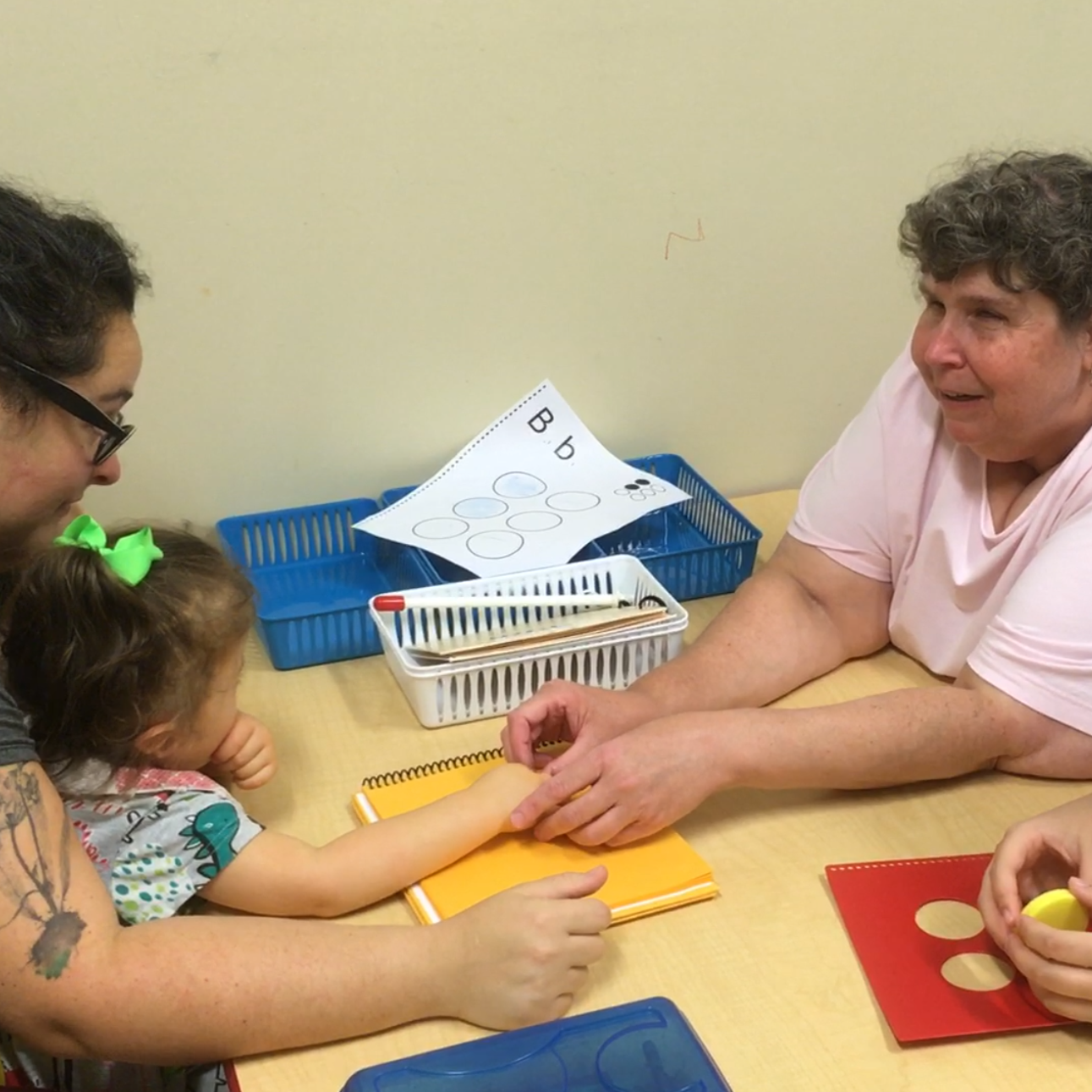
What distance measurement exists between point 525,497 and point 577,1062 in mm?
773

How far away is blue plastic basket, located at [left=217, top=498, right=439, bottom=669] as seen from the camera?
1292 mm

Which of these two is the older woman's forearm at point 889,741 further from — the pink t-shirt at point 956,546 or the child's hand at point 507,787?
the child's hand at point 507,787

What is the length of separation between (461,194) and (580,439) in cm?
33

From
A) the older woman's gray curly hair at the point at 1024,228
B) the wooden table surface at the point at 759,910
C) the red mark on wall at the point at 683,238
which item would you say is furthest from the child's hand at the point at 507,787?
the red mark on wall at the point at 683,238

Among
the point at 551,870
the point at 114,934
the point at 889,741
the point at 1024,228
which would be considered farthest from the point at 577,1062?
the point at 1024,228

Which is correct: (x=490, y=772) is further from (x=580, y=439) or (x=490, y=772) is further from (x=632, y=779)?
(x=580, y=439)

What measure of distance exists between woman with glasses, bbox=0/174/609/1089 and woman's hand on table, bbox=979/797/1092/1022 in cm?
29

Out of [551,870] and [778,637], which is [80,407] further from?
[778,637]

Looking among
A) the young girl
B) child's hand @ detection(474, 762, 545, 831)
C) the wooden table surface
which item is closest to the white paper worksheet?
the wooden table surface

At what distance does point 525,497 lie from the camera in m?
1.46

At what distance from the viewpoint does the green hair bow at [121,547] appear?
0.89m

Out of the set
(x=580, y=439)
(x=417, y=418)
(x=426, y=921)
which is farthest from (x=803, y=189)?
(x=426, y=921)

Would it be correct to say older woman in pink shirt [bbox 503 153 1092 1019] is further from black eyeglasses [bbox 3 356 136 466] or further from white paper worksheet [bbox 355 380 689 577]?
black eyeglasses [bbox 3 356 136 466]

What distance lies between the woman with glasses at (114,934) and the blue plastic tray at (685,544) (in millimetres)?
495
